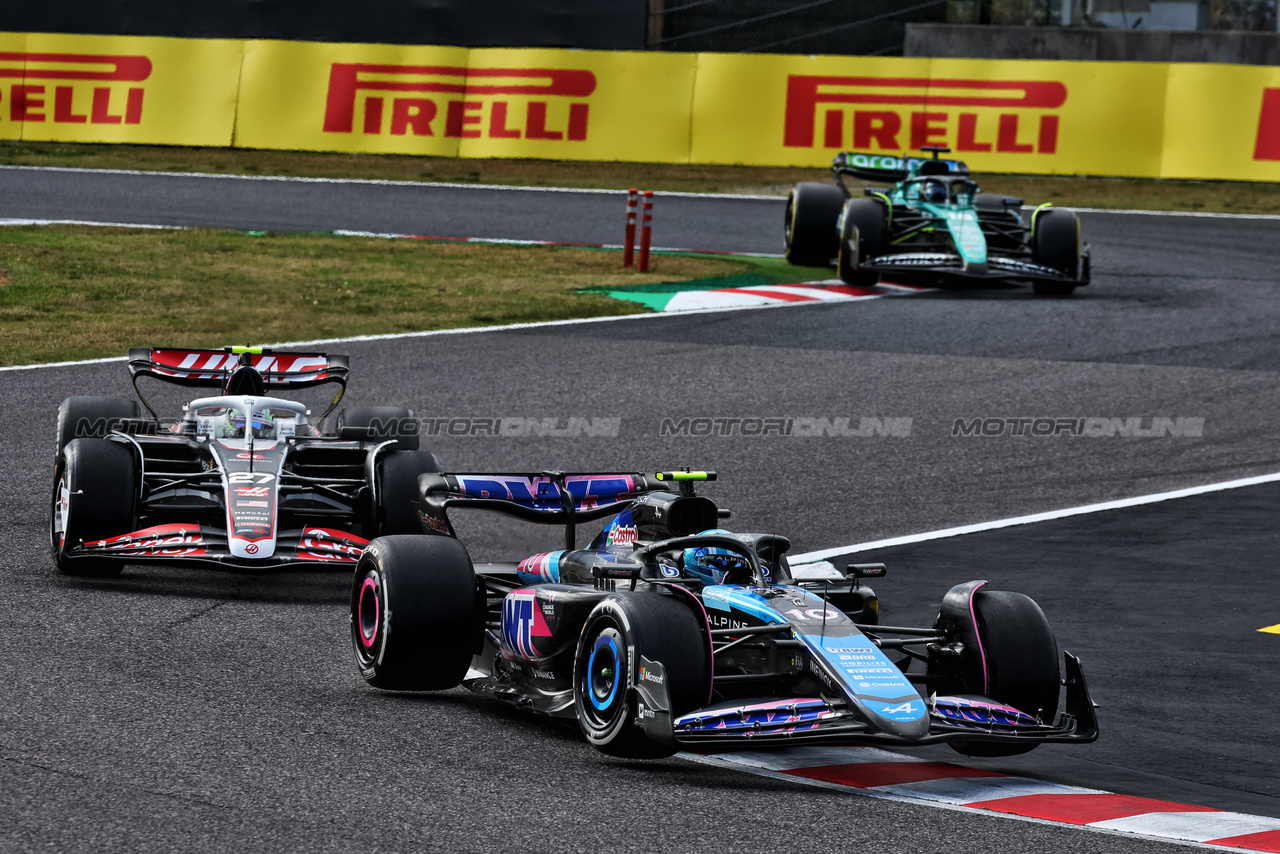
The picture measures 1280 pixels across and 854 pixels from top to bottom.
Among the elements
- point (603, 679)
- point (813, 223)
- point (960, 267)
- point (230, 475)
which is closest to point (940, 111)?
point (813, 223)

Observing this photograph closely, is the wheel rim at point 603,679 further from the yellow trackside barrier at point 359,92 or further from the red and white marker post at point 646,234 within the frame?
the yellow trackside barrier at point 359,92

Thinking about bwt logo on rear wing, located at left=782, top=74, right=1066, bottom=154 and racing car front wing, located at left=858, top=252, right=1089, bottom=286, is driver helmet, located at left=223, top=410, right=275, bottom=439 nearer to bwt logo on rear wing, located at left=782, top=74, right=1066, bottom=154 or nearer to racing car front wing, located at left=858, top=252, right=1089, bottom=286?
racing car front wing, located at left=858, top=252, right=1089, bottom=286

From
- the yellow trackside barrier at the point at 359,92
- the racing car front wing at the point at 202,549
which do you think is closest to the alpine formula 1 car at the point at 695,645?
the racing car front wing at the point at 202,549

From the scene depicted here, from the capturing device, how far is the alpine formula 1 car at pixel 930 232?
19078mm

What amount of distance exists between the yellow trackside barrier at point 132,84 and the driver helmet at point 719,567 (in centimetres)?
2280

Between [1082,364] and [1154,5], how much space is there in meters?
16.0

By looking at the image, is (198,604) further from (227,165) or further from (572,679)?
(227,165)

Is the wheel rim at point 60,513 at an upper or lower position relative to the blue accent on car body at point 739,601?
lower

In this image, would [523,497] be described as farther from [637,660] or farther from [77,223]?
[77,223]

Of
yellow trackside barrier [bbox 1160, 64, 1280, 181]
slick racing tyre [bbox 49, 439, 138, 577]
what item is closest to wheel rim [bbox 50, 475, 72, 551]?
slick racing tyre [bbox 49, 439, 138, 577]

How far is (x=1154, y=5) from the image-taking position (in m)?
29.8

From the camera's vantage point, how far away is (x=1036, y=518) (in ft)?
37.9

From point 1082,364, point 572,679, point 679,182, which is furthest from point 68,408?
point 679,182

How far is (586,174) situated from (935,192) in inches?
371
